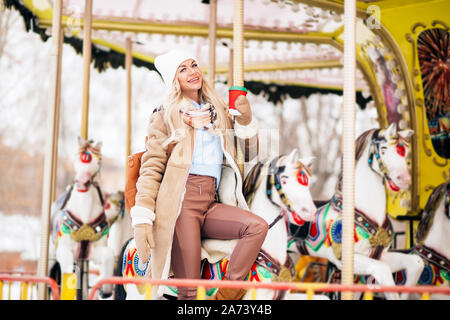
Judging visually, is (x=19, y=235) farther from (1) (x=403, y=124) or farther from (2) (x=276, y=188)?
(2) (x=276, y=188)

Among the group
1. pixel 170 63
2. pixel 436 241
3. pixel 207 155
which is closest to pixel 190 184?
pixel 207 155

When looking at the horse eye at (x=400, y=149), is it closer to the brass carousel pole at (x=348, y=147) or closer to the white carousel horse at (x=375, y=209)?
the white carousel horse at (x=375, y=209)

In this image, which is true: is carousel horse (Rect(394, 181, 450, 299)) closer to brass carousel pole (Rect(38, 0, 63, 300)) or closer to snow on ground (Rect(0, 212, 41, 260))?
brass carousel pole (Rect(38, 0, 63, 300))

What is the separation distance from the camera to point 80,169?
17.7 ft

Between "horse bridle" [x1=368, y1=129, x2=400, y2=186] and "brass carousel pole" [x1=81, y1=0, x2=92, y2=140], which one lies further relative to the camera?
"brass carousel pole" [x1=81, y1=0, x2=92, y2=140]

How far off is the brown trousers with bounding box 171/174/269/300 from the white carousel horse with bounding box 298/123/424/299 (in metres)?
2.03

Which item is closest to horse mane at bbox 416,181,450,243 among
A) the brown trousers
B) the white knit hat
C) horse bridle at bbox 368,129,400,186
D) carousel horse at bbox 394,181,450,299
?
carousel horse at bbox 394,181,450,299

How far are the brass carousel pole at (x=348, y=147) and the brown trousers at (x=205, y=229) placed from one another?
414 mm

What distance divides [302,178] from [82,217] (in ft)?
8.20

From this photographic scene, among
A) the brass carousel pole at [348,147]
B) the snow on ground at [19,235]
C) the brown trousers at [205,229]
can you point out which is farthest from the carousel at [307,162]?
the snow on ground at [19,235]

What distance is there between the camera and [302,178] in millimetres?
3725

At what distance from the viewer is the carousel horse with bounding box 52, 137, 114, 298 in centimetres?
538
